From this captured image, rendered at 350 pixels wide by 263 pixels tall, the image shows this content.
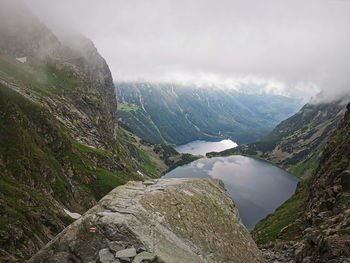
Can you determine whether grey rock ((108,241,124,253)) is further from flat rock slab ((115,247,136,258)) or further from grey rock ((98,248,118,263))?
flat rock slab ((115,247,136,258))

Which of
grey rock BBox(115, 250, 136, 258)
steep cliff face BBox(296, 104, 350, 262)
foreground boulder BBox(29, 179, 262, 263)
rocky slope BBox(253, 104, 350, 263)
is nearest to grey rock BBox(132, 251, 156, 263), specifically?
foreground boulder BBox(29, 179, 262, 263)

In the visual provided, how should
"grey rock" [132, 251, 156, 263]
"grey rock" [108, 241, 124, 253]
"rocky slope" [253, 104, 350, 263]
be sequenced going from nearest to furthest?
1. "grey rock" [132, 251, 156, 263]
2. "grey rock" [108, 241, 124, 253]
3. "rocky slope" [253, 104, 350, 263]

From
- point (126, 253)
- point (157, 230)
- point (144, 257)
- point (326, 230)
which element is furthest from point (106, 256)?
point (326, 230)

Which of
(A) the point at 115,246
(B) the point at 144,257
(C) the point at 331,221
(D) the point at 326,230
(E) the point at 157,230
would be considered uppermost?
(E) the point at 157,230

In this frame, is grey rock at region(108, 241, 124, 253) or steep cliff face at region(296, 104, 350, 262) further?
steep cliff face at region(296, 104, 350, 262)

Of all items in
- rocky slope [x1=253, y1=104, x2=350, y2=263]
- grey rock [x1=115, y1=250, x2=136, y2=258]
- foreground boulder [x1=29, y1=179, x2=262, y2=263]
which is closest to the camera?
grey rock [x1=115, y1=250, x2=136, y2=258]

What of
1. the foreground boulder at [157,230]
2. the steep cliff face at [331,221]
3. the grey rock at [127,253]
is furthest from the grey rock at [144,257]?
the steep cliff face at [331,221]

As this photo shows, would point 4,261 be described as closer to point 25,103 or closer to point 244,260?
point 244,260

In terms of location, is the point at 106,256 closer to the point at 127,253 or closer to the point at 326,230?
the point at 127,253

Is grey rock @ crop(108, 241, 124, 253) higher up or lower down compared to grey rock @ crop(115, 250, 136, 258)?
higher up
